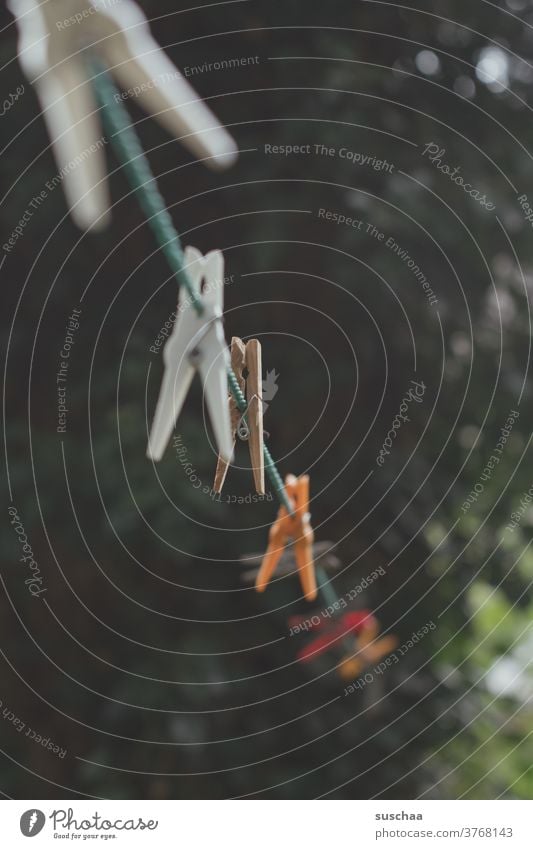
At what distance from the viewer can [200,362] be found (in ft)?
1.49

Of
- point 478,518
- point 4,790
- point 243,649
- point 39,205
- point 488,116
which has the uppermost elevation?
point 488,116

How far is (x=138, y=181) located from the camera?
41 cm

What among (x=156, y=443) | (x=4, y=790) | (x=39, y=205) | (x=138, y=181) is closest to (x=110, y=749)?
(x=4, y=790)

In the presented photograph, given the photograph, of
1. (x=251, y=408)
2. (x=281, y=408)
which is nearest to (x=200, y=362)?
(x=251, y=408)

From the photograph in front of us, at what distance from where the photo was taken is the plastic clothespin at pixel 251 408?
0.49m

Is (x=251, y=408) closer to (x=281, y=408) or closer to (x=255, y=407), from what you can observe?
(x=255, y=407)

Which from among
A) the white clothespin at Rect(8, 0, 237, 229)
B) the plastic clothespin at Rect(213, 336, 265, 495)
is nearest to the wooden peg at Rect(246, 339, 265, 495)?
the plastic clothespin at Rect(213, 336, 265, 495)

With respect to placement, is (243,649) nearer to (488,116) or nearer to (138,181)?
(488,116)

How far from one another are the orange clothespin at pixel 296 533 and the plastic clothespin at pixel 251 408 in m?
0.05

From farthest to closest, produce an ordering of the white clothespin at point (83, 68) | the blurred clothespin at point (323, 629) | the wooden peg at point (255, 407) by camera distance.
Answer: the blurred clothespin at point (323, 629) → the wooden peg at point (255, 407) → the white clothespin at point (83, 68)

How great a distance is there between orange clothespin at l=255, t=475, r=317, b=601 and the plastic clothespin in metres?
0.05

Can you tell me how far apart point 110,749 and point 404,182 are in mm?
664

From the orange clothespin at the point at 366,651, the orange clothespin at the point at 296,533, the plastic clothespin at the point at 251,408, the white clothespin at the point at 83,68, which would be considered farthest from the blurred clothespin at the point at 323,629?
the white clothespin at the point at 83,68

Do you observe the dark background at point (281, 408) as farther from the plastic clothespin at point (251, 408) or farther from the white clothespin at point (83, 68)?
the white clothespin at point (83, 68)
